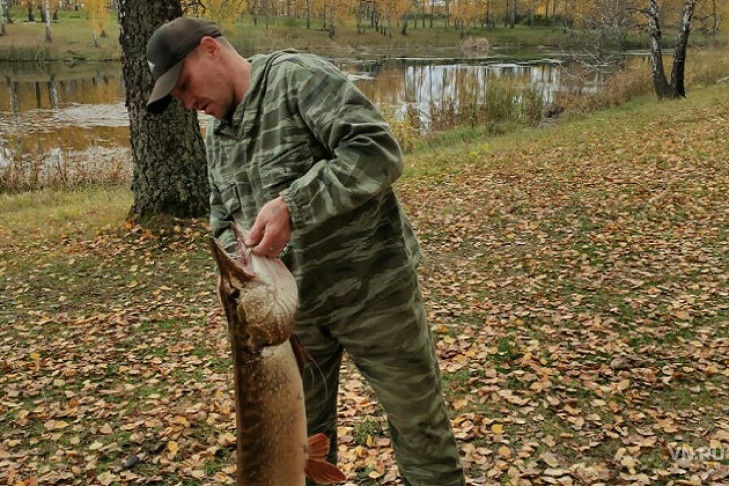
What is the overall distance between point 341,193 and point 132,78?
271 inches

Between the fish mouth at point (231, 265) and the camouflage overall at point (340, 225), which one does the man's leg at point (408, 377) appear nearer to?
the camouflage overall at point (340, 225)

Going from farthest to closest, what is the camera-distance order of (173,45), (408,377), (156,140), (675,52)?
(675,52) → (156,140) → (408,377) → (173,45)

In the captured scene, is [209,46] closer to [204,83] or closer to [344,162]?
[204,83]

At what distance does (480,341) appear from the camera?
5695mm

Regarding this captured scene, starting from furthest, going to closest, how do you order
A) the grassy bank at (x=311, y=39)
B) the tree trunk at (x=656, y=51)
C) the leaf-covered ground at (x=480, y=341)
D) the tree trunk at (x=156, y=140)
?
1. the grassy bank at (x=311, y=39)
2. the tree trunk at (x=656, y=51)
3. the tree trunk at (x=156, y=140)
4. the leaf-covered ground at (x=480, y=341)

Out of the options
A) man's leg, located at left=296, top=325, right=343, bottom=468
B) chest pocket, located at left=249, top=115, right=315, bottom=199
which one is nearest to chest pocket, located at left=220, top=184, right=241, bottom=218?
chest pocket, located at left=249, top=115, right=315, bottom=199

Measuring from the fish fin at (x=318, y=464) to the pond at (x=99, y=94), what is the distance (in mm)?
15345

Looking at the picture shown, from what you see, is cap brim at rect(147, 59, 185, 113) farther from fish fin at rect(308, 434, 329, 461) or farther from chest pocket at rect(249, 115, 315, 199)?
fish fin at rect(308, 434, 329, 461)

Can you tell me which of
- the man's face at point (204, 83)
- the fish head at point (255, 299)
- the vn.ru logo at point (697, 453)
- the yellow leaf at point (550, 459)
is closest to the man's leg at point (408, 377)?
the fish head at point (255, 299)

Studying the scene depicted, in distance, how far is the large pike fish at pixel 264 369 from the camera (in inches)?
79.3

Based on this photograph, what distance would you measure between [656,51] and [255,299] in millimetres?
21810

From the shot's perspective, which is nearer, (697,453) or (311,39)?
(697,453)

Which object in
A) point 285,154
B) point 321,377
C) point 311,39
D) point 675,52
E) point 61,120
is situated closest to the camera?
point 285,154

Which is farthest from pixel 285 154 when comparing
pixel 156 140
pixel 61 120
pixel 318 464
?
pixel 61 120
